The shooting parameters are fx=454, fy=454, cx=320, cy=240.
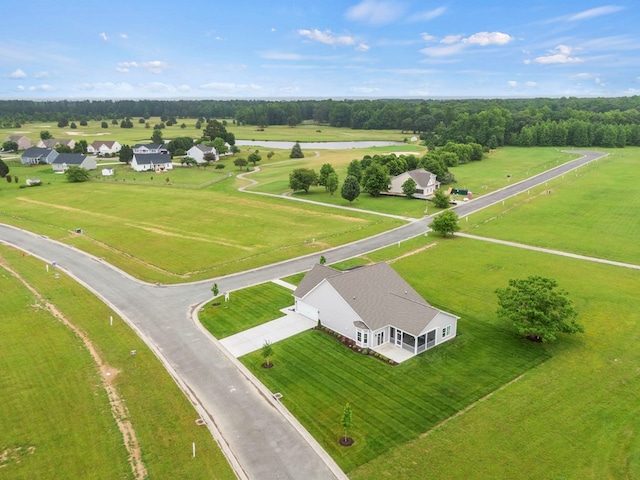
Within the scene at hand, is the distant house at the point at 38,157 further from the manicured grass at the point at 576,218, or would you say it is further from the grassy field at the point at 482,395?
the grassy field at the point at 482,395

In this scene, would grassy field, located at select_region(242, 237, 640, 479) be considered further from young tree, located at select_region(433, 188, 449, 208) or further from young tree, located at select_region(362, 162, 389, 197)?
young tree, located at select_region(362, 162, 389, 197)

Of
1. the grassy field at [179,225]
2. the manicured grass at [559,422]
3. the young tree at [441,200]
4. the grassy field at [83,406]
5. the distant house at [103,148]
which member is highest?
the distant house at [103,148]

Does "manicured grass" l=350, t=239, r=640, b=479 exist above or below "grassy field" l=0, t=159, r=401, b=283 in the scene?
below

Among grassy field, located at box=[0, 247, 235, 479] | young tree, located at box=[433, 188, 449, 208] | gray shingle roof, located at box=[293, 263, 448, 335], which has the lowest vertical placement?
grassy field, located at box=[0, 247, 235, 479]

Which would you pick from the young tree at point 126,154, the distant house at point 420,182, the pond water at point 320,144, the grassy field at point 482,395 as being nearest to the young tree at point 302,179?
the distant house at point 420,182

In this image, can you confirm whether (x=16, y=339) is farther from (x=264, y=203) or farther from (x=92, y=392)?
(x=264, y=203)

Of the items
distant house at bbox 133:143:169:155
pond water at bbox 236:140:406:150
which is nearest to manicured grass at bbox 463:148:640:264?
pond water at bbox 236:140:406:150
